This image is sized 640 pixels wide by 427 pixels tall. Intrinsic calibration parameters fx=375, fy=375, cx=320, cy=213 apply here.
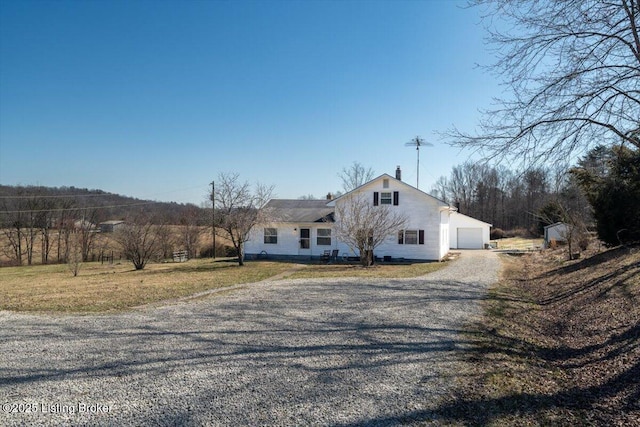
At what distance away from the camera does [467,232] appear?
119ft

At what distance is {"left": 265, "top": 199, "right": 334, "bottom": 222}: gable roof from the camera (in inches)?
1046

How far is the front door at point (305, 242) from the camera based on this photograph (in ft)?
87.9

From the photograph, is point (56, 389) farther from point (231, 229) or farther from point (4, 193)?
point (4, 193)

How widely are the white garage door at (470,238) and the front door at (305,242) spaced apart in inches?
683

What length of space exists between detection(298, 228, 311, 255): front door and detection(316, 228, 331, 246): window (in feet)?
2.34

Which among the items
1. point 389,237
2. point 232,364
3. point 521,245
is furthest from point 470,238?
point 232,364

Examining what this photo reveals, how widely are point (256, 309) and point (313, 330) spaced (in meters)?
2.43

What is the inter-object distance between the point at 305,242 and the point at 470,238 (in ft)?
60.0

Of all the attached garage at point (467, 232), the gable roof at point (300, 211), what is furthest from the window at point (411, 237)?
the attached garage at point (467, 232)

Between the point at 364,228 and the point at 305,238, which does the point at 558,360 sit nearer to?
the point at 364,228

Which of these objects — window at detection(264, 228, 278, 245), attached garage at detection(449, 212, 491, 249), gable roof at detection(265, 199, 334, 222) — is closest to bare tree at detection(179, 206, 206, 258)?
gable roof at detection(265, 199, 334, 222)

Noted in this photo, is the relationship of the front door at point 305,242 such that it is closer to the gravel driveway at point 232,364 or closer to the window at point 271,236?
the window at point 271,236

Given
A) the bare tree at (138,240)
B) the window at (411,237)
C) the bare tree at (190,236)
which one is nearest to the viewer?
the bare tree at (138,240)

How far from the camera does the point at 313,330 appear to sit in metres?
7.09
